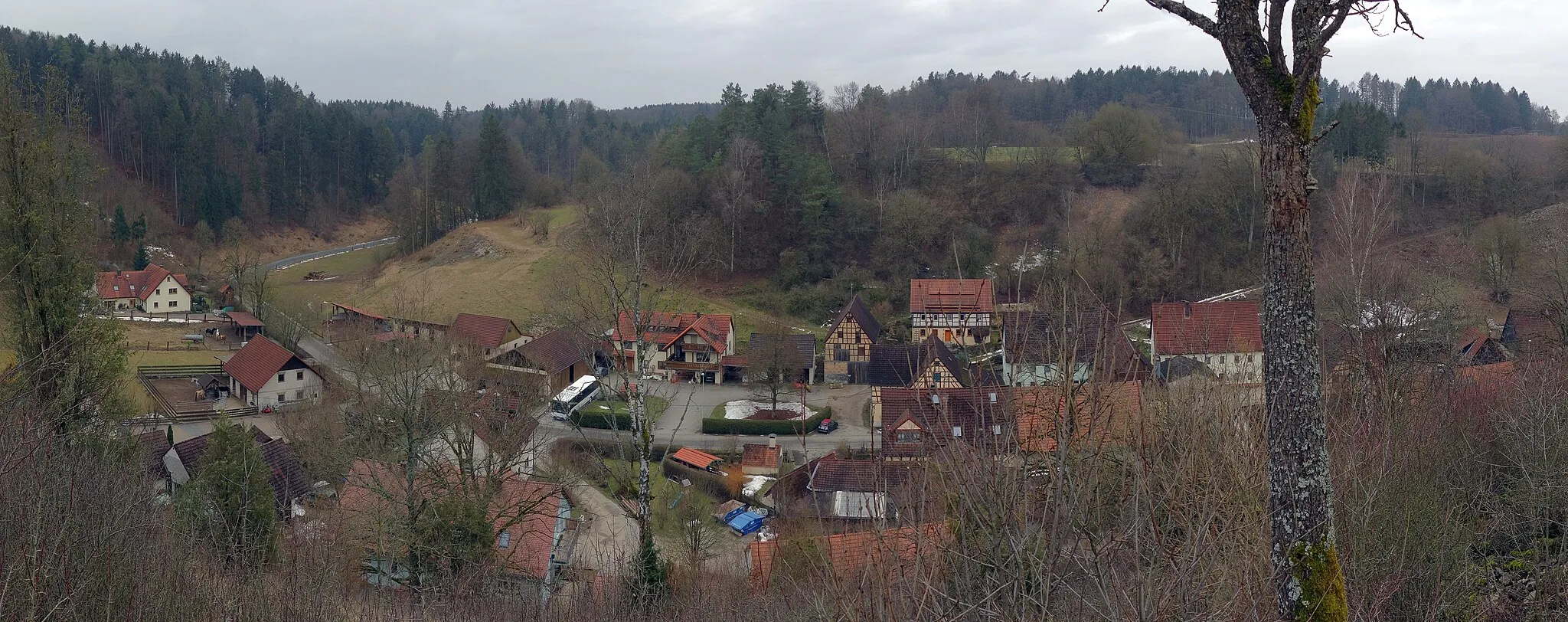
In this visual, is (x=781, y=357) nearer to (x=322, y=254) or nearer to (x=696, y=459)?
(x=696, y=459)

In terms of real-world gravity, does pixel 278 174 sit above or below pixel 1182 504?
above

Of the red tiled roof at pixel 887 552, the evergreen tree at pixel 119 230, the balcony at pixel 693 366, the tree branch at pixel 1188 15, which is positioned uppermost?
the tree branch at pixel 1188 15

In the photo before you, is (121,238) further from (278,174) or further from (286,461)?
(286,461)

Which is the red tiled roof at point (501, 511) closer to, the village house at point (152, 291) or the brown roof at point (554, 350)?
the brown roof at point (554, 350)

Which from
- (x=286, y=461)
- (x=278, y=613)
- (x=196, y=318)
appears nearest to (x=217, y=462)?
(x=286, y=461)

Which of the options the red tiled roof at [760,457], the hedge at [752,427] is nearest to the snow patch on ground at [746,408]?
the hedge at [752,427]

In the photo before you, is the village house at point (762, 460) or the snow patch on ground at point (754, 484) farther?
the village house at point (762, 460)
